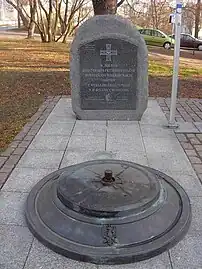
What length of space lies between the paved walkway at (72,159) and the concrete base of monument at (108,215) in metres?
0.08

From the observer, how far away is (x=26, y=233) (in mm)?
2883

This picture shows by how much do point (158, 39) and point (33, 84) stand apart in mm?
21647

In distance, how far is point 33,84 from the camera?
30.1 feet

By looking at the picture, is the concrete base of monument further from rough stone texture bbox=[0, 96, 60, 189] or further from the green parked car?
→ the green parked car

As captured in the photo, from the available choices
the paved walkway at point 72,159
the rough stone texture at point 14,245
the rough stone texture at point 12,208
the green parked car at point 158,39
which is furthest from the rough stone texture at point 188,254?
the green parked car at point 158,39

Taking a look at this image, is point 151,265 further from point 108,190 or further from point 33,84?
point 33,84

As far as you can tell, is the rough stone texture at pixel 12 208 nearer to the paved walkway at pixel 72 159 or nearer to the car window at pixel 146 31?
the paved walkway at pixel 72 159

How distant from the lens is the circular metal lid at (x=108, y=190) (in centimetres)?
285

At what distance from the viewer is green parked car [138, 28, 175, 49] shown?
28203mm

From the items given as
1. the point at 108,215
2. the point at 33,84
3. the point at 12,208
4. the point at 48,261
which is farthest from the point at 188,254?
the point at 33,84

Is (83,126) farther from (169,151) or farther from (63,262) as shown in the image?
(63,262)

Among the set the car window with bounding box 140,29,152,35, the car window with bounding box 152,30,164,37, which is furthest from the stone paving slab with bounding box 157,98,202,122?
the car window with bounding box 140,29,152,35

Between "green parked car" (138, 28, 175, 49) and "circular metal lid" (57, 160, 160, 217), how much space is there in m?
26.1

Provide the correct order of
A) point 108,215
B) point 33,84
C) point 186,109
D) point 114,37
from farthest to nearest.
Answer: point 33,84, point 186,109, point 114,37, point 108,215
